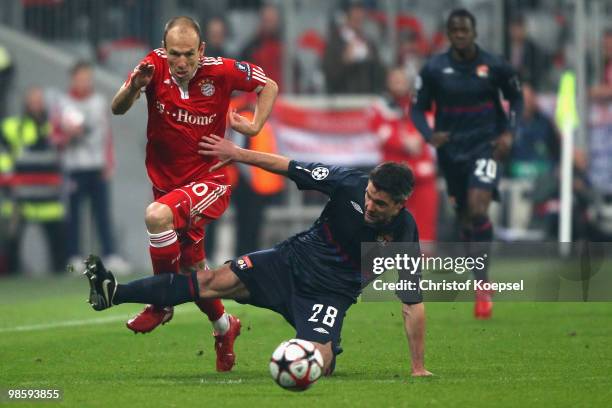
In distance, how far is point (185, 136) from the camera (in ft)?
34.6

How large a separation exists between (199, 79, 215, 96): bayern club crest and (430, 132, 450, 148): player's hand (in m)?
3.63

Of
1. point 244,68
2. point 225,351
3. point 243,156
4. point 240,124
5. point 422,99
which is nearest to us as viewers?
point 243,156

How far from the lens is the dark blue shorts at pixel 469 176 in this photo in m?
13.7

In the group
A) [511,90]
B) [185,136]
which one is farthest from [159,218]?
[511,90]

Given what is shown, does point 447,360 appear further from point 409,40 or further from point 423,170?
point 409,40

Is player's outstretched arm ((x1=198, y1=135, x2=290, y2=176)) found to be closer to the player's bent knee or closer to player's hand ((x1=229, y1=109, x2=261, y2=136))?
player's hand ((x1=229, y1=109, x2=261, y2=136))

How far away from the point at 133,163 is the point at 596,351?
11923 millimetres

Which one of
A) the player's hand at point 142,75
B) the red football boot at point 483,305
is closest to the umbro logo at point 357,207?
the player's hand at point 142,75

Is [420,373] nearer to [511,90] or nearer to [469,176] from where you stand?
[469,176]

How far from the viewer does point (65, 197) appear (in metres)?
21.2

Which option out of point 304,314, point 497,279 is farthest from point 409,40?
point 304,314

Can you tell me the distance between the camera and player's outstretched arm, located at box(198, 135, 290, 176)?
943 cm

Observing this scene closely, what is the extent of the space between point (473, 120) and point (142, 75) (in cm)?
467

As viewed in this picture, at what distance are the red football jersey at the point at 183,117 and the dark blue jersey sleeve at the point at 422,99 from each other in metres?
3.58
